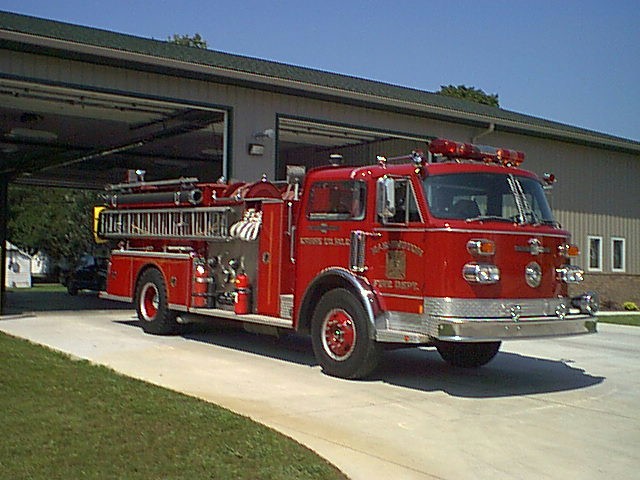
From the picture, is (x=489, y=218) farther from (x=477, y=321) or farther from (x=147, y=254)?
(x=147, y=254)

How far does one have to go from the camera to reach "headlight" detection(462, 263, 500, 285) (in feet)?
29.0

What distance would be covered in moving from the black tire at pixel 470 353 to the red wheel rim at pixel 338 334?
173 centimetres

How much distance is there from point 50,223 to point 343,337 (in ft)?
137

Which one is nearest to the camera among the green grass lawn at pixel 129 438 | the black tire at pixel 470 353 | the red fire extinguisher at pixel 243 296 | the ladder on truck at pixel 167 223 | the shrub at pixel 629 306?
the green grass lawn at pixel 129 438

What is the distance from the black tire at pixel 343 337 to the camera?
31.2 feet

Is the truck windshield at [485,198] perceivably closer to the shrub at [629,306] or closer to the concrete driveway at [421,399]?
the concrete driveway at [421,399]

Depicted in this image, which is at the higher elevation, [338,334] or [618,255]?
[618,255]

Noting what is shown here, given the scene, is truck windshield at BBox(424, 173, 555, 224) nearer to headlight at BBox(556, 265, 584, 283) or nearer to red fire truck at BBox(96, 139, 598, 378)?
Answer: red fire truck at BBox(96, 139, 598, 378)

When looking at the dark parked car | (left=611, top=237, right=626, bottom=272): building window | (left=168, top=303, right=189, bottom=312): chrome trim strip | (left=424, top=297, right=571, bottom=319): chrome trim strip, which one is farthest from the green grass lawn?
(left=611, top=237, right=626, bottom=272): building window

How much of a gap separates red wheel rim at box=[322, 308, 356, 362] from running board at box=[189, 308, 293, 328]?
707 millimetres

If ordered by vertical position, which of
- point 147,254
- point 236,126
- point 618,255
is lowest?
point 147,254

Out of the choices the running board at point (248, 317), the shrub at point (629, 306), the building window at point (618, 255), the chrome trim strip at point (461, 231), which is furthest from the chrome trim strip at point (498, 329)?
the building window at point (618, 255)

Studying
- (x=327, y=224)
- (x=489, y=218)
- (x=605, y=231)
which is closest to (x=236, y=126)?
(x=327, y=224)

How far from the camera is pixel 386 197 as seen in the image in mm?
9391
